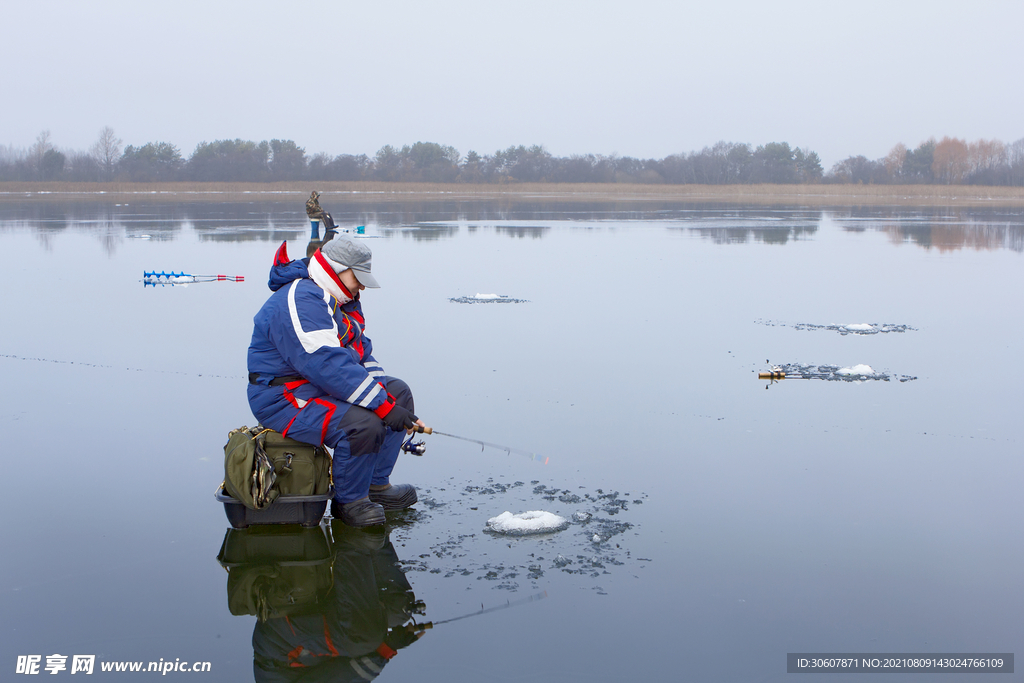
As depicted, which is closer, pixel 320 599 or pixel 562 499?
pixel 320 599

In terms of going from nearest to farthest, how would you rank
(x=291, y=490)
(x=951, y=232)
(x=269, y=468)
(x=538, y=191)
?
(x=269, y=468), (x=291, y=490), (x=951, y=232), (x=538, y=191)

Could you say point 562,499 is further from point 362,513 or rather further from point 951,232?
point 951,232

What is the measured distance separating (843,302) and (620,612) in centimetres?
951

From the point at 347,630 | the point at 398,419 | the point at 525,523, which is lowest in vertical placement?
the point at 347,630

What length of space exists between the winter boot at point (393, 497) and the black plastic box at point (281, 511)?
0.32 m

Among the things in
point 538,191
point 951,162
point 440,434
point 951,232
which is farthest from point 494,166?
point 440,434

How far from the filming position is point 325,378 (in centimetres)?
430

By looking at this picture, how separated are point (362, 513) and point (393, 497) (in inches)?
11.7

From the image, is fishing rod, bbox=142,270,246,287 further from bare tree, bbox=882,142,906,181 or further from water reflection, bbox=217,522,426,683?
bare tree, bbox=882,142,906,181

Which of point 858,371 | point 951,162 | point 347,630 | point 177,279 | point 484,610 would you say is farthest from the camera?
point 951,162

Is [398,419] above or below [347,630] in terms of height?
above

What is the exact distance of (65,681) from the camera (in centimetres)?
321

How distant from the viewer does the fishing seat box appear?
172 inches

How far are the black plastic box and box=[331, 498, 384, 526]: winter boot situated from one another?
0.11 meters
